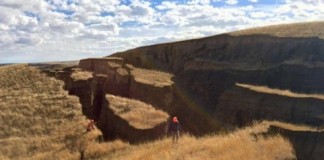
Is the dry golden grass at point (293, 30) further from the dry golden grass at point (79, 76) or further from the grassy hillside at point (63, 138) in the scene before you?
the grassy hillside at point (63, 138)

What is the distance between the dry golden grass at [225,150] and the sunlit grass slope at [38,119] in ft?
10.0

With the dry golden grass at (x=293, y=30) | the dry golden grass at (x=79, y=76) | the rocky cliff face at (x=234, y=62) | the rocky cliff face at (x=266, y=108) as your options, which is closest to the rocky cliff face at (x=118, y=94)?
the dry golden grass at (x=79, y=76)

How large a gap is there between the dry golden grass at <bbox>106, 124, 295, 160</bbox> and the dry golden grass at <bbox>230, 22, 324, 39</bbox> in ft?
140

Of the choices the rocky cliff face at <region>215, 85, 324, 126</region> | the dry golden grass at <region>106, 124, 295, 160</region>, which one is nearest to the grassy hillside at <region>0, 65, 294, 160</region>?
the dry golden grass at <region>106, 124, 295, 160</region>

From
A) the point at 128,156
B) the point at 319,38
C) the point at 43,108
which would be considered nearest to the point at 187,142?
the point at 128,156

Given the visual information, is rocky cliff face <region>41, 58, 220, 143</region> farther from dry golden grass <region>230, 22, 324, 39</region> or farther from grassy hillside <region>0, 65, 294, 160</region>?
dry golden grass <region>230, 22, 324, 39</region>

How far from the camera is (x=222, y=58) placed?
207ft

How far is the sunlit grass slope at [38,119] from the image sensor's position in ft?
58.9

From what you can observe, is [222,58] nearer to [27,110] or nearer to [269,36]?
[269,36]

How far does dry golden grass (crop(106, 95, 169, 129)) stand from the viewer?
19797 mm

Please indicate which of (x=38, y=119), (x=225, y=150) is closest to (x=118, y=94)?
(x=38, y=119)

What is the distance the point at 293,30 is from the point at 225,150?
165ft

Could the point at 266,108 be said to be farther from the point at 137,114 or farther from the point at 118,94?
the point at 137,114

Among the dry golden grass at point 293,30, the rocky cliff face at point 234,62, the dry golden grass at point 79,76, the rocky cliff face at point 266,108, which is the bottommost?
the rocky cliff face at point 266,108
